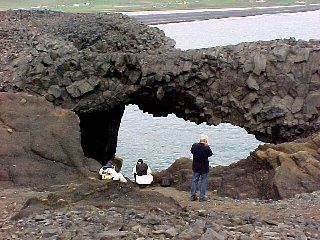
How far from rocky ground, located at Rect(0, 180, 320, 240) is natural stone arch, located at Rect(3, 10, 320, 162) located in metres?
11.2

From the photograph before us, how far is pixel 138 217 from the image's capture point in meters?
13.0

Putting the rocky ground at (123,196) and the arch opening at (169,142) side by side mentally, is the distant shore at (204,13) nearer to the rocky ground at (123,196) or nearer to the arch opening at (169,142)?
the arch opening at (169,142)

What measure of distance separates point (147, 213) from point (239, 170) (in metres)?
9.78

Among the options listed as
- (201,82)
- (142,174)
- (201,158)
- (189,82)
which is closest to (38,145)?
(142,174)

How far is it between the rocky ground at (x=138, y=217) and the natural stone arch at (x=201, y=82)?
36.8 ft

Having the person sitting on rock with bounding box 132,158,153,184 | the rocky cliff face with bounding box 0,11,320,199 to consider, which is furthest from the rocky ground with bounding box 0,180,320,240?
the rocky cliff face with bounding box 0,11,320,199

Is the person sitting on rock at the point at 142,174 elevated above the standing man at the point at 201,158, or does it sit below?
below

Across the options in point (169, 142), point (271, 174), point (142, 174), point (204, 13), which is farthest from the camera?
point (204, 13)

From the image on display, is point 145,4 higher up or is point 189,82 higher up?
point 145,4

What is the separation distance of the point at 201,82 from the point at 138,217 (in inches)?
657

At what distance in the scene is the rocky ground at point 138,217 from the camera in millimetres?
11906

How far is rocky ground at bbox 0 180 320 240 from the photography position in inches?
469

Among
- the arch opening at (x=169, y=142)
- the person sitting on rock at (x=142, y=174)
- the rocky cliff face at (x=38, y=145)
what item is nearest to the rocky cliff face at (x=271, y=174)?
the person sitting on rock at (x=142, y=174)

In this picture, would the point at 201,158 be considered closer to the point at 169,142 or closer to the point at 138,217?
the point at 138,217
